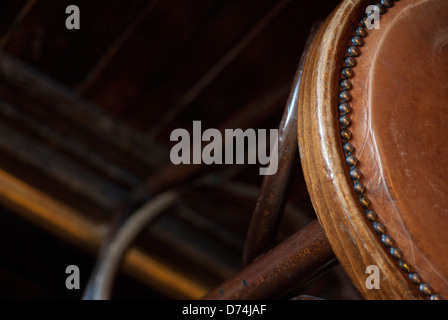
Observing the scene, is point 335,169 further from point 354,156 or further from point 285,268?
point 285,268

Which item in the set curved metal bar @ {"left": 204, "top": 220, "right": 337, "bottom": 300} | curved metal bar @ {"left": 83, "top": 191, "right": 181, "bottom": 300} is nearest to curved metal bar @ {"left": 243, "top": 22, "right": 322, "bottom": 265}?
curved metal bar @ {"left": 204, "top": 220, "right": 337, "bottom": 300}

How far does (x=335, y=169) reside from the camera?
1.49ft

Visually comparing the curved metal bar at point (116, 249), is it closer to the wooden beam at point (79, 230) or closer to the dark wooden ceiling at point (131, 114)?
the dark wooden ceiling at point (131, 114)

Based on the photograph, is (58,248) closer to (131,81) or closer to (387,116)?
(131,81)

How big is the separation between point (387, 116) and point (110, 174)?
1.37m

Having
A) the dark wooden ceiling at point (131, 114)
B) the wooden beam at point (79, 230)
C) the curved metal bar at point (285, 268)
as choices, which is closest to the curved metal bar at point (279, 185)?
the curved metal bar at point (285, 268)

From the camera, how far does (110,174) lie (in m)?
1.69

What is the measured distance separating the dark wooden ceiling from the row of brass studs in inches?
29.3

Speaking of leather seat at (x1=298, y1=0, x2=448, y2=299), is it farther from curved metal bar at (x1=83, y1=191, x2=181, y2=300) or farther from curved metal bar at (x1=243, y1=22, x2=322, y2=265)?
curved metal bar at (x1=83, y1=191, x2=181, y2=300)

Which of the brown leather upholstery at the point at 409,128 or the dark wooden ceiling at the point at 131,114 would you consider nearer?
the brown leather upholstery at the point at 409,128

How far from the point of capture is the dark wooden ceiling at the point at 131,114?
4.26 ft

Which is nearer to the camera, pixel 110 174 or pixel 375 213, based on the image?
pixel 375 213
